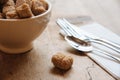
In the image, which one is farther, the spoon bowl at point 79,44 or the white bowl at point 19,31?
the spoon bowl at point 79,44

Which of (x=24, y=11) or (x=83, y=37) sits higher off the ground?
(x=24, y=11)

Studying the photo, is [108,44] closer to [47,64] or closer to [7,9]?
[47,64]

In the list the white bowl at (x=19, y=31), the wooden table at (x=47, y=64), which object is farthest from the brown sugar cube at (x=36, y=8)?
the wooden table at (x=47, y=64)

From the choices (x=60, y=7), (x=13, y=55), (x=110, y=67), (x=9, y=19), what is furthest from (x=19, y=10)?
(x=60, y=7)

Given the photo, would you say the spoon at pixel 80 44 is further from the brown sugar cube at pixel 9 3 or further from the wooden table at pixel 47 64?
the brown sugar cube at pixel 9 3

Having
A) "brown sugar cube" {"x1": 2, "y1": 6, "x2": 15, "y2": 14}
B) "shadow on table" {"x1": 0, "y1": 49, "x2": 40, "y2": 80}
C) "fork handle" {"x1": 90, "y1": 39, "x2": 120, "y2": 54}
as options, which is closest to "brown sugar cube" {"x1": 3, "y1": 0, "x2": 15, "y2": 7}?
"brown sugar cube" {"x1": 2, "y1": 6, "x2": 15, "y2": 14}

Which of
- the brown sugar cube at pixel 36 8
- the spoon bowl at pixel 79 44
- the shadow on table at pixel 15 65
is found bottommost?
the shadow on table at pixel 15 65

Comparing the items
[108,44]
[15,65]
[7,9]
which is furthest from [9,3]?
[108,44]
